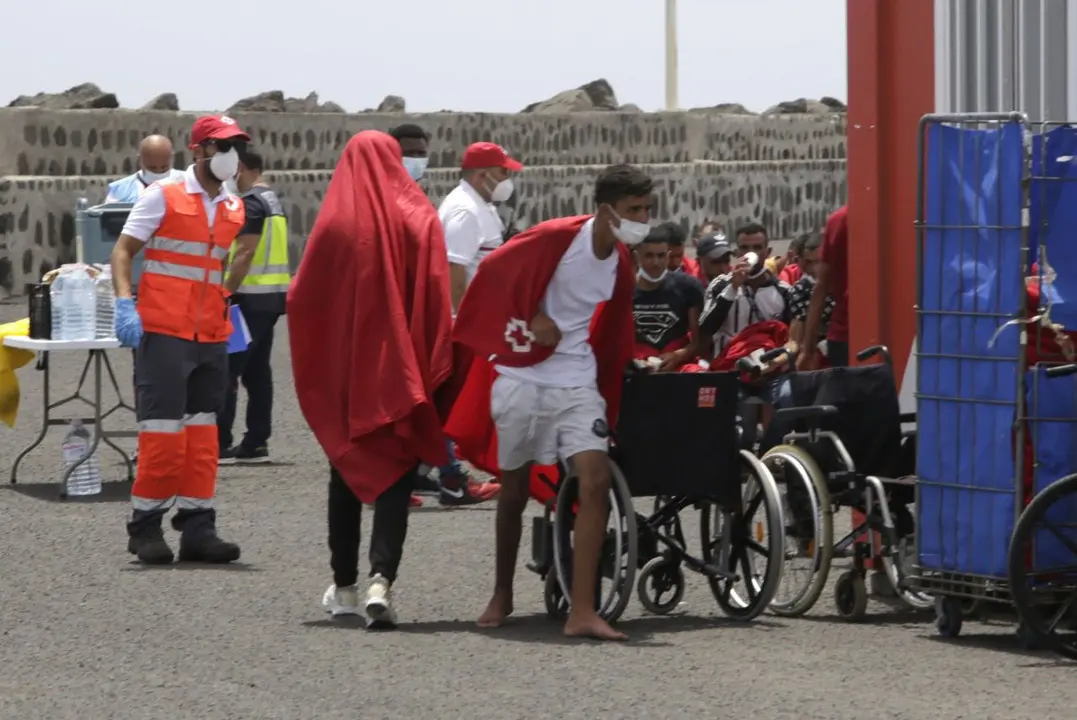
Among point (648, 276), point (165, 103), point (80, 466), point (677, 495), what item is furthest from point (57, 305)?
point (165, 103)

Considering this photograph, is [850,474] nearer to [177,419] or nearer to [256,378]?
[177,419]

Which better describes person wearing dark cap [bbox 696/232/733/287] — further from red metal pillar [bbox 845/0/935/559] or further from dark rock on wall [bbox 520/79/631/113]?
dark rock on wall [bbox 520/79/631/113]

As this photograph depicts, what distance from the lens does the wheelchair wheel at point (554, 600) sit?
929cm

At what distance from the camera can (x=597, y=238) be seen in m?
9.04

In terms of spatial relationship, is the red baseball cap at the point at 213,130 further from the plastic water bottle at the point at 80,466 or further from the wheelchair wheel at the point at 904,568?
the wheelchair wheel at the point at 904,568

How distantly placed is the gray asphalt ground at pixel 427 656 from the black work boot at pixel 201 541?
111 mm

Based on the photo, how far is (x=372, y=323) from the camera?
9.29 m

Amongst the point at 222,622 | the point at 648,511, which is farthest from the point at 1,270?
the point at 222,622

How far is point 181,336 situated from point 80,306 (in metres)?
2.78

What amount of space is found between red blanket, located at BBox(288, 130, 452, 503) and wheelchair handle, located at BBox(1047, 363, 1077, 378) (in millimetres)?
2160

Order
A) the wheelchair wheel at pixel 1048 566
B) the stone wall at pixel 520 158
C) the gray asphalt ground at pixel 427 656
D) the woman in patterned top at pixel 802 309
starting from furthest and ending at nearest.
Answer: the stone wall at pixel 520 158, the woman in patterned top at pixel 802 309, the wheelchair wheel at pixel 1048 566, the gray asphalt ground at pixel 427 656

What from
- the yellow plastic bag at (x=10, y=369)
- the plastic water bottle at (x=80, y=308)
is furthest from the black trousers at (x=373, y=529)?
the yellow plastic bag at (x=10, y=369)

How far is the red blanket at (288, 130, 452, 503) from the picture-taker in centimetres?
925

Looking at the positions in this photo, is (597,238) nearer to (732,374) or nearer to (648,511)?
(732,374)
